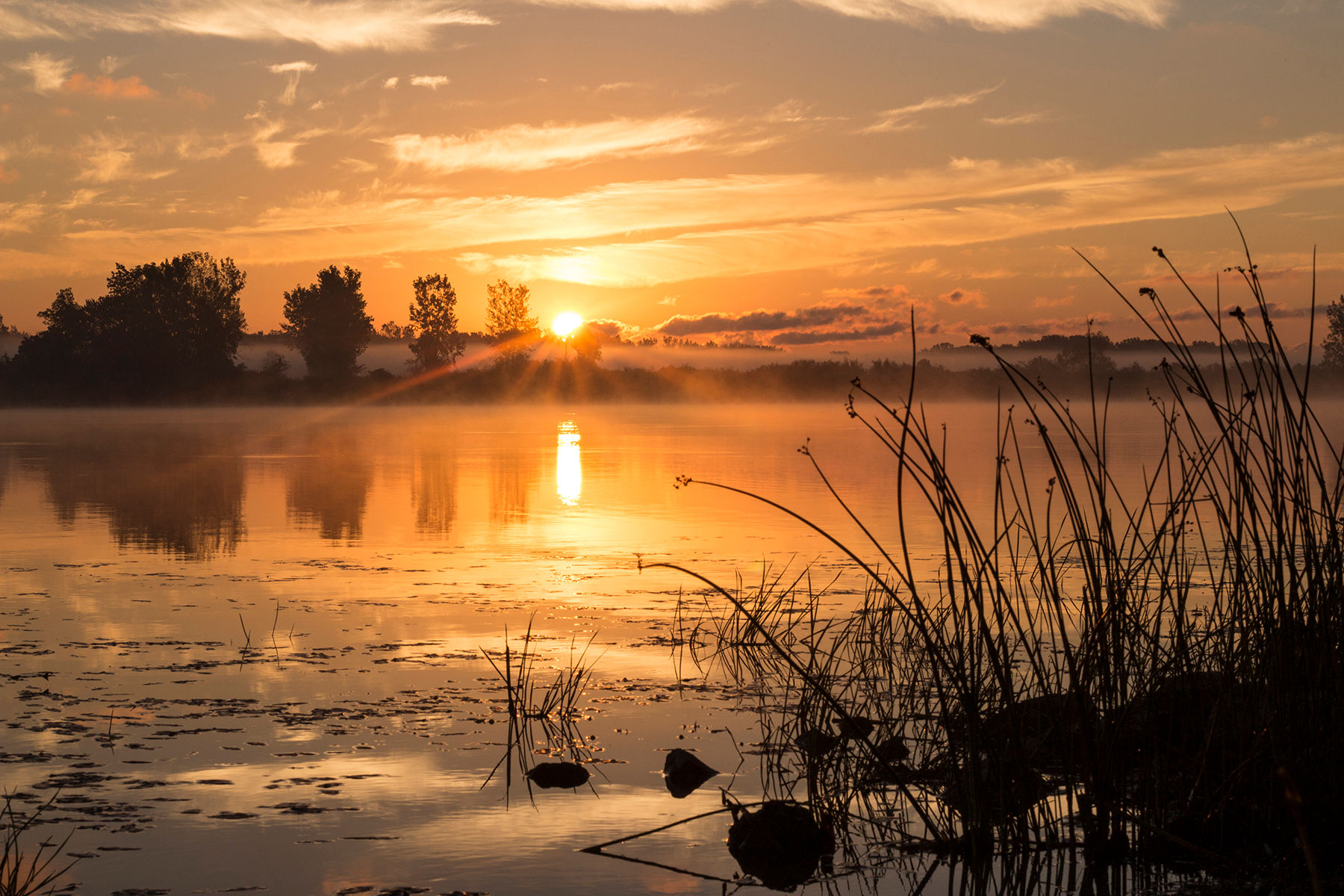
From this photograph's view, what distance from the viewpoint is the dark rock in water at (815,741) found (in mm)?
5141

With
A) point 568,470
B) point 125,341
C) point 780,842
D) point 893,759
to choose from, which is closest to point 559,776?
point 780,842

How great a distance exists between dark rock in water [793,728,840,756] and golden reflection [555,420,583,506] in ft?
45.2

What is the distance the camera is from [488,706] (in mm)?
6824

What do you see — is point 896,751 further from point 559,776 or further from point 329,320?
point 329,320

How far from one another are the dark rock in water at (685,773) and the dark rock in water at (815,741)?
0.49 m

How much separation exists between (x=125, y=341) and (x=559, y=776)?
89.5m

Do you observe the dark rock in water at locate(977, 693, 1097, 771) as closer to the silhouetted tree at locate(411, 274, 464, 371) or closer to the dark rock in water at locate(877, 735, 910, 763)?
the dark rock in water at locate(877, 735, 910, 763)

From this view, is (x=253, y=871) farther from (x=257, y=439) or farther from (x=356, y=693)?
(x=257, y=439)

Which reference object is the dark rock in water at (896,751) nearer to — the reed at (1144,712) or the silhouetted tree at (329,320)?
the reed at (1144,712)

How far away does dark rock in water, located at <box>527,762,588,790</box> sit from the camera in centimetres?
557

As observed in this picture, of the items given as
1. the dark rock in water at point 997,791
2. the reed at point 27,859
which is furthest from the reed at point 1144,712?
the reed at point 27,859

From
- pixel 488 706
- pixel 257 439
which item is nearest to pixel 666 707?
pixel 488 706

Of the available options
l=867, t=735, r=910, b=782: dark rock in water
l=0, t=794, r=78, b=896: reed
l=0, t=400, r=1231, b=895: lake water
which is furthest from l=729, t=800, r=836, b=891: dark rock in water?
l=0, t=794, r=78, b=896: reed

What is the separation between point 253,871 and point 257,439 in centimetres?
4140
